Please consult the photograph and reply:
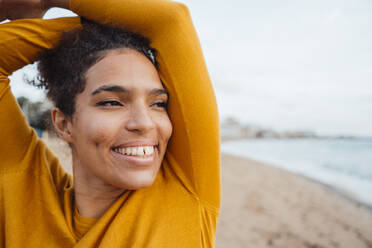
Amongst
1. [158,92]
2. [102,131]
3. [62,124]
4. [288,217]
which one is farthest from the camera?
[288,217]

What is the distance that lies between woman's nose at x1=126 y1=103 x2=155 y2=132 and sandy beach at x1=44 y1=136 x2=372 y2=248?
1.15 m

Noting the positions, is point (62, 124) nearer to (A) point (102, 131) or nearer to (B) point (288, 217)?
(A) point (102, 131)

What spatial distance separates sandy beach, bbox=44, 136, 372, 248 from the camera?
152 inches

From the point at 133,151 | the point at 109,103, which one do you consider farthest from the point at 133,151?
the point at 109,103

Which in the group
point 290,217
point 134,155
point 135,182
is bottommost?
point 290,217

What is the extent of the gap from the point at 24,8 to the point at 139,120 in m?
1.00

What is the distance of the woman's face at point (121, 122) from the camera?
1115 millimetres

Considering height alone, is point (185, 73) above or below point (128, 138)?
above

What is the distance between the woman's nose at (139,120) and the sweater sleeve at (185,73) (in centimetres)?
17

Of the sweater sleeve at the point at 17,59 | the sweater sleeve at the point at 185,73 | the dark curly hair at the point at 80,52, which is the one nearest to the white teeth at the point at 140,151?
the sweater sleeve at the point at 185,73

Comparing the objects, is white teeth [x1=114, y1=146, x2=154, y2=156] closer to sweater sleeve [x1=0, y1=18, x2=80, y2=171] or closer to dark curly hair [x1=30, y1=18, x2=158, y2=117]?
dark curly hair [x1=30, y1=18, x2=158, y2=117]

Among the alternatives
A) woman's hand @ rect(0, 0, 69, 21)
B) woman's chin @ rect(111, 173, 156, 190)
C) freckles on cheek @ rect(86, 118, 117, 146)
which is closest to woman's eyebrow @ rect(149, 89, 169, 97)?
freckles on cheek @ rect(86, 118, 117, 146)

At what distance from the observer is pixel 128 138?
1122 mm

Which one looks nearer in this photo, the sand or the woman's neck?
the woman's neck
